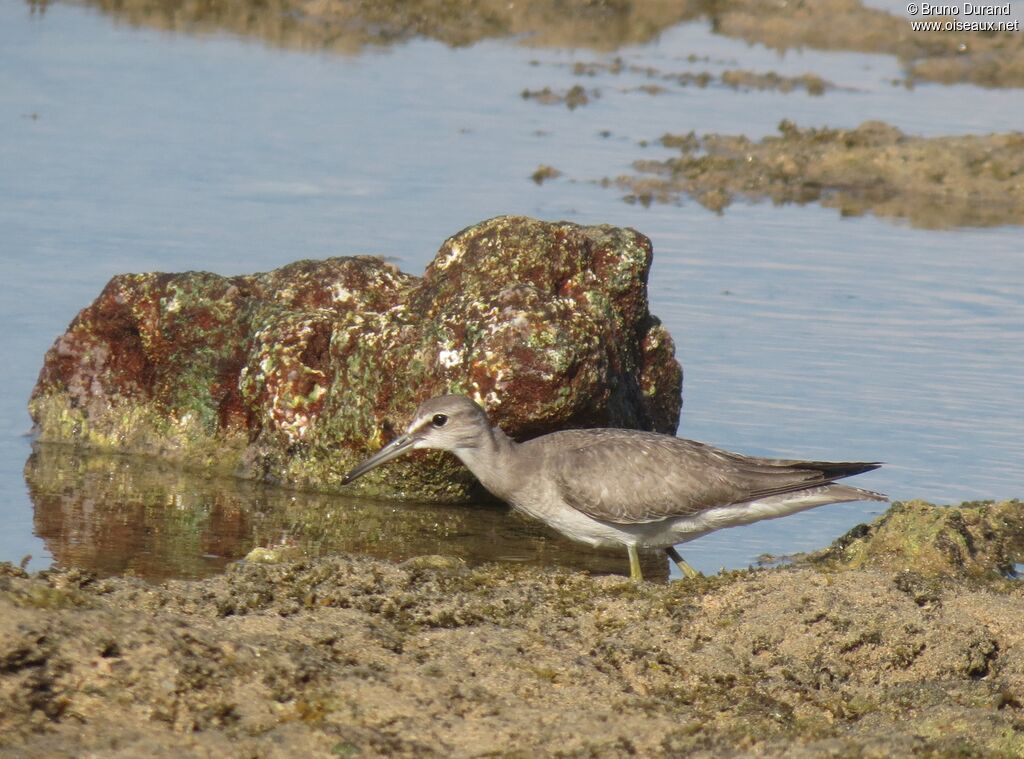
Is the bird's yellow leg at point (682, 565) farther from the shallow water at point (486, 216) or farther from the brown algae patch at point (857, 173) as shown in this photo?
the brown algae patch at point (857, 173)

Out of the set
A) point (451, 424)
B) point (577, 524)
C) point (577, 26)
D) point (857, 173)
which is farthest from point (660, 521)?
point (577, 26)

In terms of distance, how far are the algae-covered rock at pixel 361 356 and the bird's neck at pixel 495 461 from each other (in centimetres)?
94

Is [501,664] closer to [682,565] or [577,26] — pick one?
[682,565]

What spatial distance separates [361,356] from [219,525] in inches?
59.2

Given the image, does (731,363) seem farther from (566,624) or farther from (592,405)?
(566,624)

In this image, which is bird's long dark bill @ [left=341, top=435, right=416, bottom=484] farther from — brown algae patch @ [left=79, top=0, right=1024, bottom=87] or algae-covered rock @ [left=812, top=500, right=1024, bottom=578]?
brown algae patch @ [left=79, top=0, right=1024, bottom=87]

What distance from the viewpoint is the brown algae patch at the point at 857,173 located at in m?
18.1

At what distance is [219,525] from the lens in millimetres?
9180

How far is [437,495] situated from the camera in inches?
390

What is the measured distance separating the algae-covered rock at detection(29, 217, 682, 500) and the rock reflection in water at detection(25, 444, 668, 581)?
265mm

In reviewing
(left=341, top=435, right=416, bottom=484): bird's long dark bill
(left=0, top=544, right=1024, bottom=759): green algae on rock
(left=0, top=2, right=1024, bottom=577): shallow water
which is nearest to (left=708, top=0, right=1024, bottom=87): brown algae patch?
(left=0, top=2, right=1024, bottom=577): shallow water

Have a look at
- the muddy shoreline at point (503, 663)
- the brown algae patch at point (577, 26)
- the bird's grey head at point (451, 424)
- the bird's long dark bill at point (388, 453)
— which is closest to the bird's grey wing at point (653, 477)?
the bird's grey head at point (451, 424)

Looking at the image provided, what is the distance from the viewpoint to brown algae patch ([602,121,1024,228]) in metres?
18.1

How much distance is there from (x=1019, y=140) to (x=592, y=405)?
12149mm
